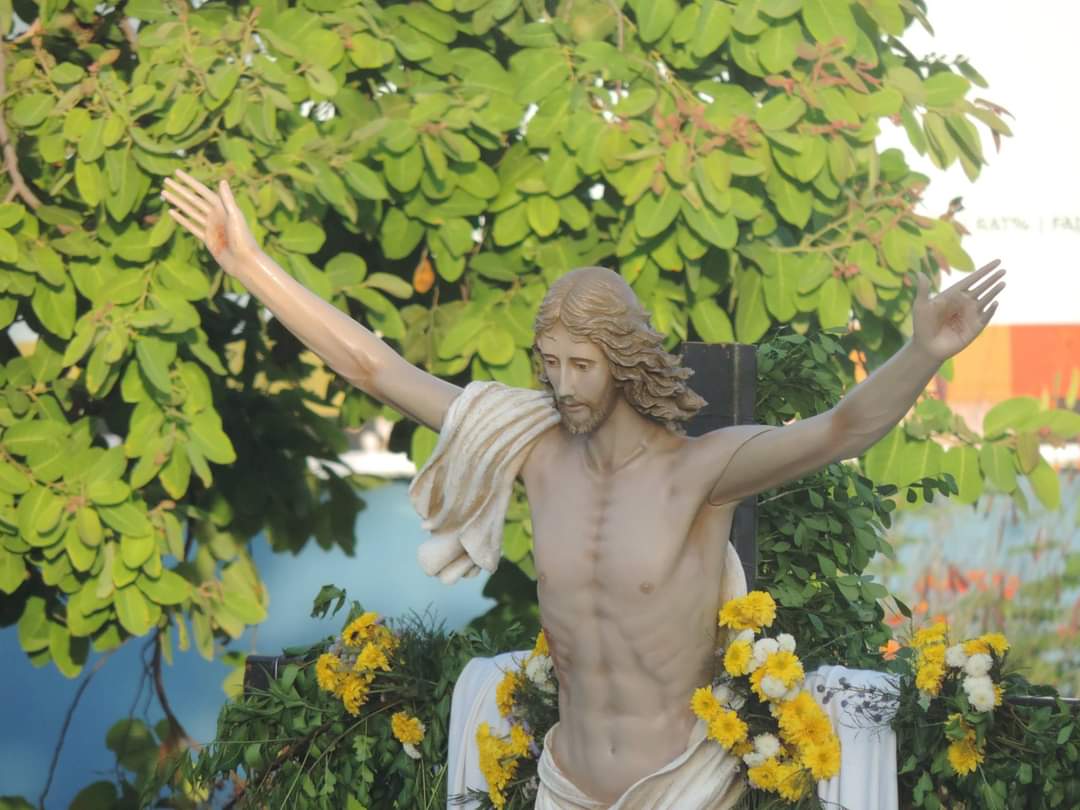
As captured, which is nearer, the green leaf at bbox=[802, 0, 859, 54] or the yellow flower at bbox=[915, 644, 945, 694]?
the yellow flower at bbox=[915, 644, 945, 694]

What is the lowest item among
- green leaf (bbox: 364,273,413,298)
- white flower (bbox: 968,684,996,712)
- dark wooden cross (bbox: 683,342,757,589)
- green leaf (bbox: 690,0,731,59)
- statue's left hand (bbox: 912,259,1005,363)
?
white flower (bbox: 968,684,996,712)

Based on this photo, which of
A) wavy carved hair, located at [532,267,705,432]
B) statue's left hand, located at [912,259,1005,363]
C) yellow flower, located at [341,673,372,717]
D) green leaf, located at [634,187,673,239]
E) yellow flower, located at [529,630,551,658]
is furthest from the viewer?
green leaf, located at [634,187,673,239]

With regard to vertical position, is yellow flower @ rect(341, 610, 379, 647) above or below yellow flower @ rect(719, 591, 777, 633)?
below

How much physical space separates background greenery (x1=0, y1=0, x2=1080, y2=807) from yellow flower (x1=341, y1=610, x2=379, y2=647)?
127cm

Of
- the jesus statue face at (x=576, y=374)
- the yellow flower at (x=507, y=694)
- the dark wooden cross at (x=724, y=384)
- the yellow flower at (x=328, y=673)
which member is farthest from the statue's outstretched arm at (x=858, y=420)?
the yellow flower at (x=328, y=673)

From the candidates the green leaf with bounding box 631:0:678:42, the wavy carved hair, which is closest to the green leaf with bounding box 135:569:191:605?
the green leaf with bounding box 631:0:678:42

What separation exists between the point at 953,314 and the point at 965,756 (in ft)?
3.12

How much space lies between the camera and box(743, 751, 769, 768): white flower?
380cm

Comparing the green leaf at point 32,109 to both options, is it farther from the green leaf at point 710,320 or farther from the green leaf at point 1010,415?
the green leaf at point 1010,415

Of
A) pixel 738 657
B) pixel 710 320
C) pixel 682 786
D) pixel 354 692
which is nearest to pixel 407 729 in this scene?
pixel 354 692

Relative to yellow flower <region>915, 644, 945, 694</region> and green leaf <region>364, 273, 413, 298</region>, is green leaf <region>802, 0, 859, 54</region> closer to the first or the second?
green leaf <region>364, 273, 413, 298</region>

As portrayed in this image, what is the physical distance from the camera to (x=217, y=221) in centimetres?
413

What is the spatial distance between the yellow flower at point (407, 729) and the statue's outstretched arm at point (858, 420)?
40.7 inches

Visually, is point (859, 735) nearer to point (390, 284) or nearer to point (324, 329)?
point (324, 329)
